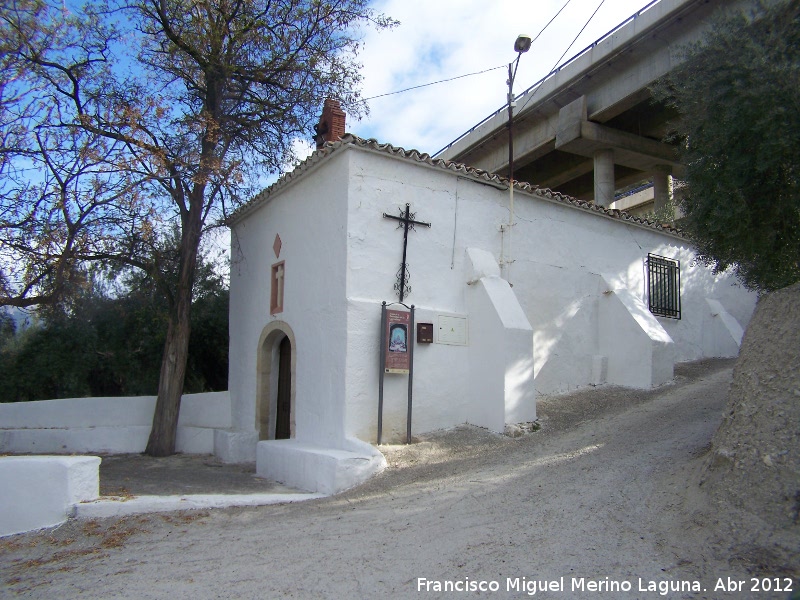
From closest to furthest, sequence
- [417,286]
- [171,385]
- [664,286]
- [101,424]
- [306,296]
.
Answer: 1. [417,286]
2. [306,296]
3. [171,385]
4. [101,424]
5. [664,286]

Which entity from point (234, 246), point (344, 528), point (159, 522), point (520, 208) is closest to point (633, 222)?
point (520, 208)

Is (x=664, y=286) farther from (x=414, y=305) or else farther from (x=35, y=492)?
(x=35, y=492)

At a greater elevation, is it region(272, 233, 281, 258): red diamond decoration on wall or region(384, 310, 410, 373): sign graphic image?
region(272, 233, 281, 258): red diamond decoration on wall

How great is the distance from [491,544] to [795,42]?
19.1 feet

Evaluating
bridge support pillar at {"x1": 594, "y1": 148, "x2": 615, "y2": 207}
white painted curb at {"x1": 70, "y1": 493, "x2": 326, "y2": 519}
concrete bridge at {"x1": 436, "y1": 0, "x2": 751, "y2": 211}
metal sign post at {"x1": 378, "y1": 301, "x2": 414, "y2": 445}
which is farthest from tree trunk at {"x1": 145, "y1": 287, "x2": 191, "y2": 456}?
bridge support pillar at {"x1": 594, "y1": 148, "x2": 615, "y2": 207}

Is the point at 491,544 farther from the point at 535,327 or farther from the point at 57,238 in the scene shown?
the point at 57,238

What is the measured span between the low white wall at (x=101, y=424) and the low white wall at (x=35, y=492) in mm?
5423

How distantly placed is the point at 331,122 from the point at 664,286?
7508 mm

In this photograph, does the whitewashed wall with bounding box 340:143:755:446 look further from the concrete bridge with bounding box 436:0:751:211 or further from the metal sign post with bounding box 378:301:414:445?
the concrete bridge with bounding box 436:0:751:211

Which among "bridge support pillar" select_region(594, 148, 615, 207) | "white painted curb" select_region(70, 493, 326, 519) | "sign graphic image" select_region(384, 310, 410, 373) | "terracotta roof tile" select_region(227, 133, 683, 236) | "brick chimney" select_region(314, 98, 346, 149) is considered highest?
"bridge support pillar" select_region(594, 148, 615, 207)

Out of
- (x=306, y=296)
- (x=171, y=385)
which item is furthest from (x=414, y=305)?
(x=171, y=385)

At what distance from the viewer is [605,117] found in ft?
57.2

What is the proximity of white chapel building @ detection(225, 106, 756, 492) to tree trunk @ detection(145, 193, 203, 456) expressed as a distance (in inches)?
40.7

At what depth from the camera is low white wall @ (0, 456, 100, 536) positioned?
6203 mm
